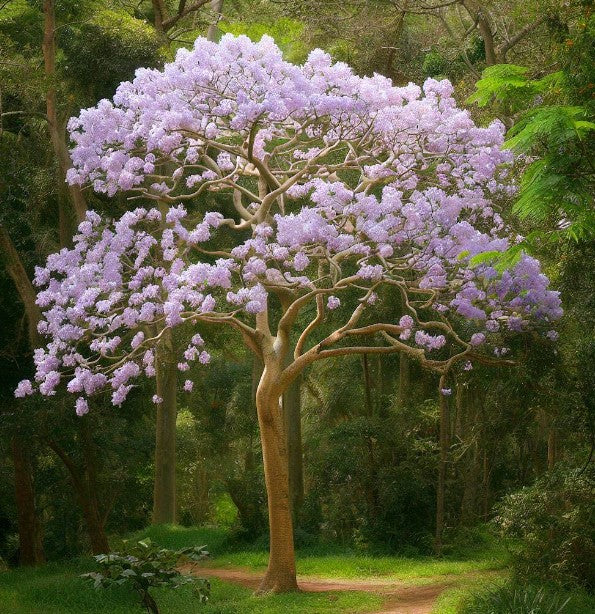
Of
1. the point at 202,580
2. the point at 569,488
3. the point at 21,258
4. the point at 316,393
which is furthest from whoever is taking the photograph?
the point at 316,393

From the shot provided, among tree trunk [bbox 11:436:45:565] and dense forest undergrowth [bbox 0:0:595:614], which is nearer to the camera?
dense forest undergrowth [bbox 0:0:595:614]

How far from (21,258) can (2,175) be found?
4.83ft

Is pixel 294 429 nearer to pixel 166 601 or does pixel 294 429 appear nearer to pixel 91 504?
pixel 91 504

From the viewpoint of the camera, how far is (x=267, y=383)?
11.8 meters

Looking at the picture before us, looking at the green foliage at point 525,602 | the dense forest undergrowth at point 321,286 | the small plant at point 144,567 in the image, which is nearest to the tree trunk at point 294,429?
the dense forest undergrowth at point 321,286

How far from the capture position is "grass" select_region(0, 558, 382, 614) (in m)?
10.9

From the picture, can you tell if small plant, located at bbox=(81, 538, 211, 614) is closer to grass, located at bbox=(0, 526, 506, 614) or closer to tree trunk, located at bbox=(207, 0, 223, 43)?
grass, located at bbox=(0, 526, 506, 614)

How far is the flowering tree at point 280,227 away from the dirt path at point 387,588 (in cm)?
109

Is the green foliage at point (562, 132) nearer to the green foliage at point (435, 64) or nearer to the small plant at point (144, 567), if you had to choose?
the small plant at point (144, 567)

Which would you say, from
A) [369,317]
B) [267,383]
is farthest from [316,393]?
[267,383]

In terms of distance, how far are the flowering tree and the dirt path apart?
1092 mm

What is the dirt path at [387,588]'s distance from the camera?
11008 mm

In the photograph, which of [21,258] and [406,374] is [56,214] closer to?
[21,258]

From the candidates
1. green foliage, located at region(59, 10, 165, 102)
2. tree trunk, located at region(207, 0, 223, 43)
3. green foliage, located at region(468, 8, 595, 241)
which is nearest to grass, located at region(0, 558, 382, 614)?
green foliage, located at region(468, 8, 595, 241)
